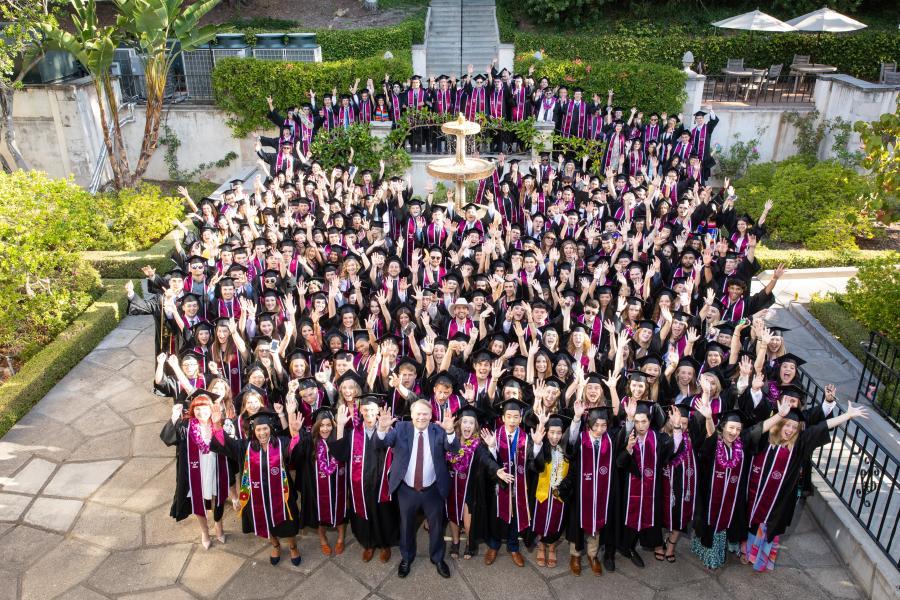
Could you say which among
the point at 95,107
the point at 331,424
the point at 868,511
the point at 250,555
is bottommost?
the point at 250,555

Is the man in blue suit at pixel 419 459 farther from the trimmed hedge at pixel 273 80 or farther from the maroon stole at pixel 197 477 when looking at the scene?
the trimmed hedge at pixel 273 80

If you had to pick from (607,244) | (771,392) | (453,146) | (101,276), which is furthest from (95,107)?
(771,392)

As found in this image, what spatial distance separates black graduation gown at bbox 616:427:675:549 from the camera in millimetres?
5949

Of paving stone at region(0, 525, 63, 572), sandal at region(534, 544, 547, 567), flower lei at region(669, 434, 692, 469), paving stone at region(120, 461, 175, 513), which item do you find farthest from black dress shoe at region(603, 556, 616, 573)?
paving stone at region(0, 525, 63, 572)

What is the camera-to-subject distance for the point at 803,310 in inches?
424

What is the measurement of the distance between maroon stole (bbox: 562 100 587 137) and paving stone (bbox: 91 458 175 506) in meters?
10.6

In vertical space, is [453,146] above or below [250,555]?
above

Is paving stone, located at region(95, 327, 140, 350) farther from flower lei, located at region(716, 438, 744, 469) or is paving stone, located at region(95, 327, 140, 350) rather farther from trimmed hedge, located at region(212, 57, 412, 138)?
flower lei, located at region(716, 438, 744, 469)

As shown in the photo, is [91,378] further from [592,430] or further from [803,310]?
[803,310]

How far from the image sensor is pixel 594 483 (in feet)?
19.7

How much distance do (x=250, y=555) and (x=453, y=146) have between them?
10.8 metres

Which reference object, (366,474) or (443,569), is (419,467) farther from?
(443,569)

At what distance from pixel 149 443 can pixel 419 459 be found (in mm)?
3688

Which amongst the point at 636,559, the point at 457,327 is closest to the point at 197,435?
the point at 457,327
